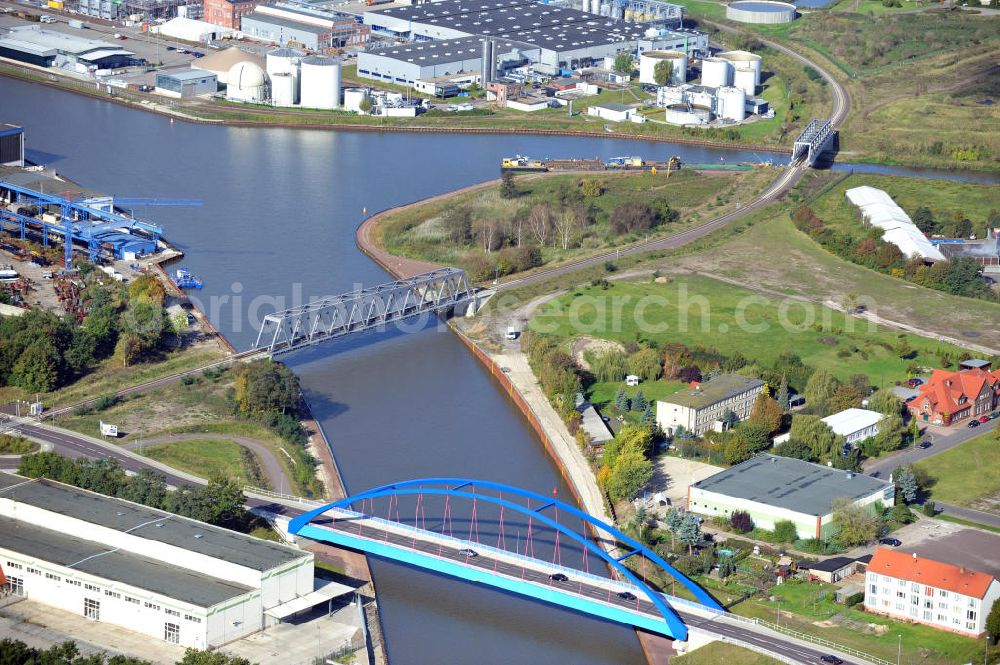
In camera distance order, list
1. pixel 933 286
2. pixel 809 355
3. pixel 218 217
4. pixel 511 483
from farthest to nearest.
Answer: pixel 218 217 → pixel 933 286 → pixel 809 355 → pixel 511 483

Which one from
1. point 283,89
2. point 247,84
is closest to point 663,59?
point 283,89

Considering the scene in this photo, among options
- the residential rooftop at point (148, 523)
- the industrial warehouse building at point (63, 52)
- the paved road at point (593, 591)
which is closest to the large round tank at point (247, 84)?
the industrial warehouse building at point (63, 52)

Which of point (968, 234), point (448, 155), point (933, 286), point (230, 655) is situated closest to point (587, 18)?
point (448, 155)

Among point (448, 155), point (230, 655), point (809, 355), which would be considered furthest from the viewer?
point (448, 155)

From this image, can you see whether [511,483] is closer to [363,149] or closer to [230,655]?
[230,655]

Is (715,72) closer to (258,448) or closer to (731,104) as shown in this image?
(731,104)

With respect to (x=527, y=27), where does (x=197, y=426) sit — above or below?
below
